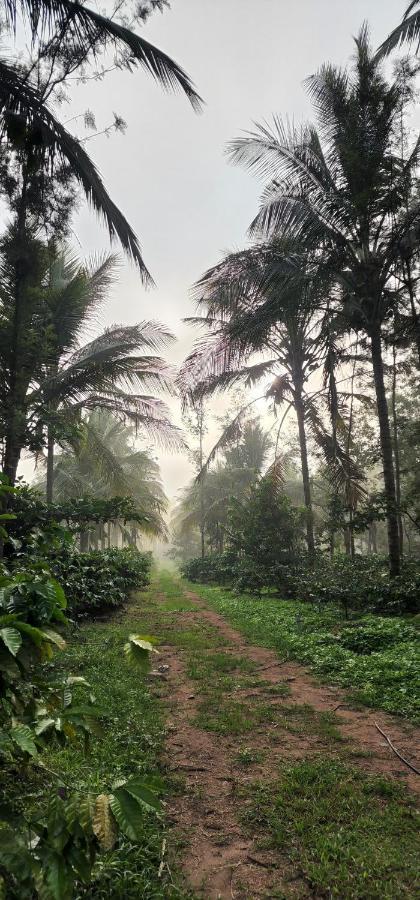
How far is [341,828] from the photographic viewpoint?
222cm

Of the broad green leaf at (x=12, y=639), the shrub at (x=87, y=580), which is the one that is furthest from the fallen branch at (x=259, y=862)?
the shrub at (x=87, y=580)

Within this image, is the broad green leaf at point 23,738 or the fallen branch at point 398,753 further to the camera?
the fallen branch at point 398,753

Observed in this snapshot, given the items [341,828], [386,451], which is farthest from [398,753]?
[386,451]

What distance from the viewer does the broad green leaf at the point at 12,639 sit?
123cm

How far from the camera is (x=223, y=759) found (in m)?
3.00

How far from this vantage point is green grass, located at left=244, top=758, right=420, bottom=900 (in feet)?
6.25

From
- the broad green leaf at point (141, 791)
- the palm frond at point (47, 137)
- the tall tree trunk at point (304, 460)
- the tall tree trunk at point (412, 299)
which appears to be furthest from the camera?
the tall tree trunk at point (304, 460)

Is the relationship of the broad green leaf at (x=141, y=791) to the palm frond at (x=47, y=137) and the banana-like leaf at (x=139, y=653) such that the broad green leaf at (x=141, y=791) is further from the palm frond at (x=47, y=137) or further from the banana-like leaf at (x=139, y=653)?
the palm frond at (x=47, y=137)

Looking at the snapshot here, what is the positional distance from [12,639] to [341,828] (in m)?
2.05

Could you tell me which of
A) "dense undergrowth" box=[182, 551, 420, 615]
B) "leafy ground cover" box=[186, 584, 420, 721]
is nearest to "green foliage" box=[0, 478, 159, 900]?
"leafy ground cover" box=[186, 584, 420, 721]

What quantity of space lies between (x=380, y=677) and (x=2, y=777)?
3421 mm

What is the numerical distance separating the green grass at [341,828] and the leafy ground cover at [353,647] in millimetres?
1208

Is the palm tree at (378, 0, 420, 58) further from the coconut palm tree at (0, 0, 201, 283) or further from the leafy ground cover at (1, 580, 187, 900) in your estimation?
the leafy ground cover at (1, 580, 187, 900)

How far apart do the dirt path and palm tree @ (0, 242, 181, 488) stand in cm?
433
